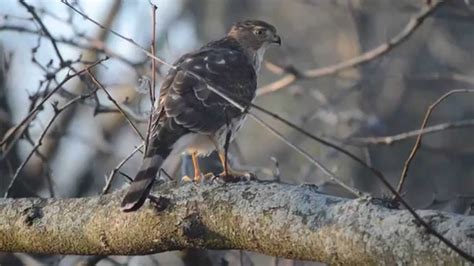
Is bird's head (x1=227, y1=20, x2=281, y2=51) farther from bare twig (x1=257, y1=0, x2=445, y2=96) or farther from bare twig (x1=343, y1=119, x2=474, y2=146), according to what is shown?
bare twig (x1=343, y1=119, x2=474, y2=146)

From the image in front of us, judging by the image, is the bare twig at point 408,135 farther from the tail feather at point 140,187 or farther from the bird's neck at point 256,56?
the tail feather at point 140,187

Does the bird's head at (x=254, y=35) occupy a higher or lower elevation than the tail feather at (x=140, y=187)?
higher

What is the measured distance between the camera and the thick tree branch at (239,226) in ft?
9.98

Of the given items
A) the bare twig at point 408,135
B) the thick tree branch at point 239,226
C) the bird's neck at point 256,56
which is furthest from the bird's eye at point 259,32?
the thick tree branch at point 239,226

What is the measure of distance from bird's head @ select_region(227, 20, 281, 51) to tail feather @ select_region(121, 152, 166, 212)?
2741mm

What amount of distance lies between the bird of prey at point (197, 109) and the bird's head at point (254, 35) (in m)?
0.21

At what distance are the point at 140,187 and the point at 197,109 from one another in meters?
1.50

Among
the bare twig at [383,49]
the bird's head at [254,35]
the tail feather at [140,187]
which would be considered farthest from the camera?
the bird's head at [254,35]

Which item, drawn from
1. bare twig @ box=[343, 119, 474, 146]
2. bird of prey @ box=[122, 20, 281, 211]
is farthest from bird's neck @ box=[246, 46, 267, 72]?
bare twig @ box=[343, 119, 474, 146]

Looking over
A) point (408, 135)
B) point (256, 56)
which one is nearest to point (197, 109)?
point (408, 135)

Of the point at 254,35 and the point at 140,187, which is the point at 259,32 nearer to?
the point at 254,35

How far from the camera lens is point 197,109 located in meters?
5.21

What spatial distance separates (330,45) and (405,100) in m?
1.51

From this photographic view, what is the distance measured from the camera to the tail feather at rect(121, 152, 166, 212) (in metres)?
3.67
